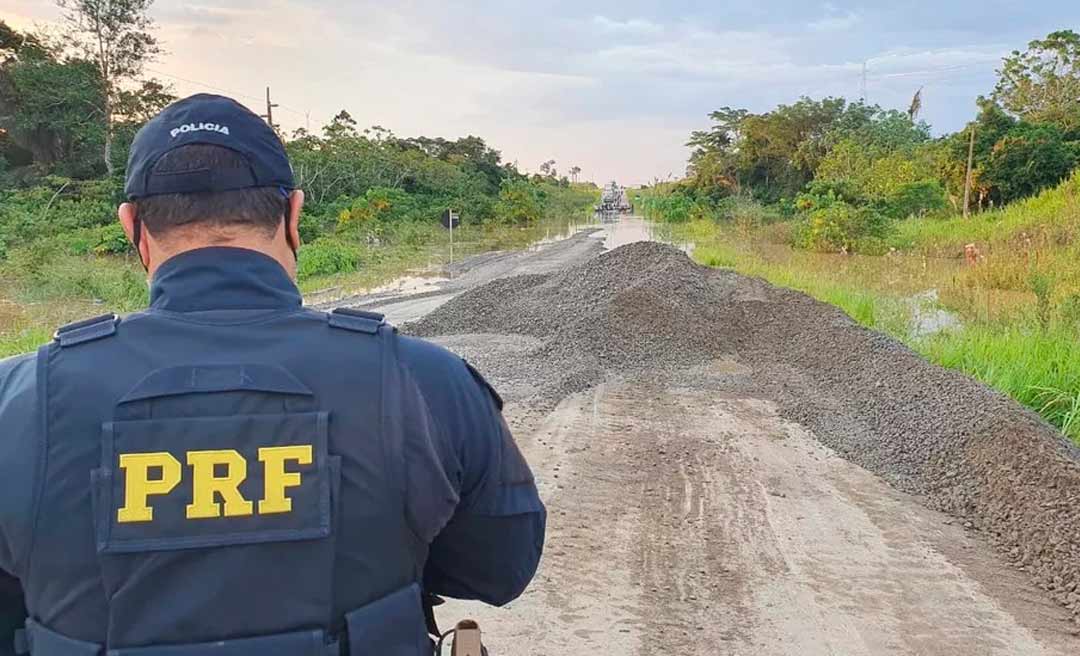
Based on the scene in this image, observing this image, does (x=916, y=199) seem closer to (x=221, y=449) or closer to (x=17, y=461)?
(x=221, y=449)

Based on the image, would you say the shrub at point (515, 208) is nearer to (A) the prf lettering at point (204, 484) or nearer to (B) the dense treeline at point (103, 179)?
(B) the dense treeline at point (103, 179)

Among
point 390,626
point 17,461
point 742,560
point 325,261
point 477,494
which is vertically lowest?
point 742,560

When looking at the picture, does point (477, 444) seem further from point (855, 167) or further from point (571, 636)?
point (855, 167)

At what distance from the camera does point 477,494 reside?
53.3 inches

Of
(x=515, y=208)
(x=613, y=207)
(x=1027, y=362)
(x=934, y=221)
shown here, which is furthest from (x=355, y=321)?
(x=613, y=207)

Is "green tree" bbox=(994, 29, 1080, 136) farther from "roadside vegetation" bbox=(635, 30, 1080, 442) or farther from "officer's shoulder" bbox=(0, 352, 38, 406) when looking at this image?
"officer's shoulder" bbox=(0, 352, 38, 406)

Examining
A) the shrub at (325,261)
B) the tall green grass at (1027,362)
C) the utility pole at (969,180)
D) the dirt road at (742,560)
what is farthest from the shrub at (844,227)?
the dirt road at (742,560)

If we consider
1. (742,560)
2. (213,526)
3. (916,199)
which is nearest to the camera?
(213,526)

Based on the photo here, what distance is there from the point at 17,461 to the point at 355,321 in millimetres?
463

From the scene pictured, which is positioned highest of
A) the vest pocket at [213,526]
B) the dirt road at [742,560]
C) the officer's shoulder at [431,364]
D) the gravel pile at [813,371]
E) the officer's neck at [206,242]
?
the officer's neck at [206,242]

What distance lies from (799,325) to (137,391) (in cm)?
983

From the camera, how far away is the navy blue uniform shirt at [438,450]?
1130 millimetres

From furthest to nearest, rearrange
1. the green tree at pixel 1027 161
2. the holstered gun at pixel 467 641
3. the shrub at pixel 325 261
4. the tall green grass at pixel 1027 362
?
1. the green tree at pixel 1027 161
2. the shrub at pixel 325 261
3. the tall green grass at pixel 1027 362
4. the holstered gun at pixel 467 641

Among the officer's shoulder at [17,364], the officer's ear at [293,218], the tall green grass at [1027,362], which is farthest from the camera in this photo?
the tall green grass at [1027,362]
